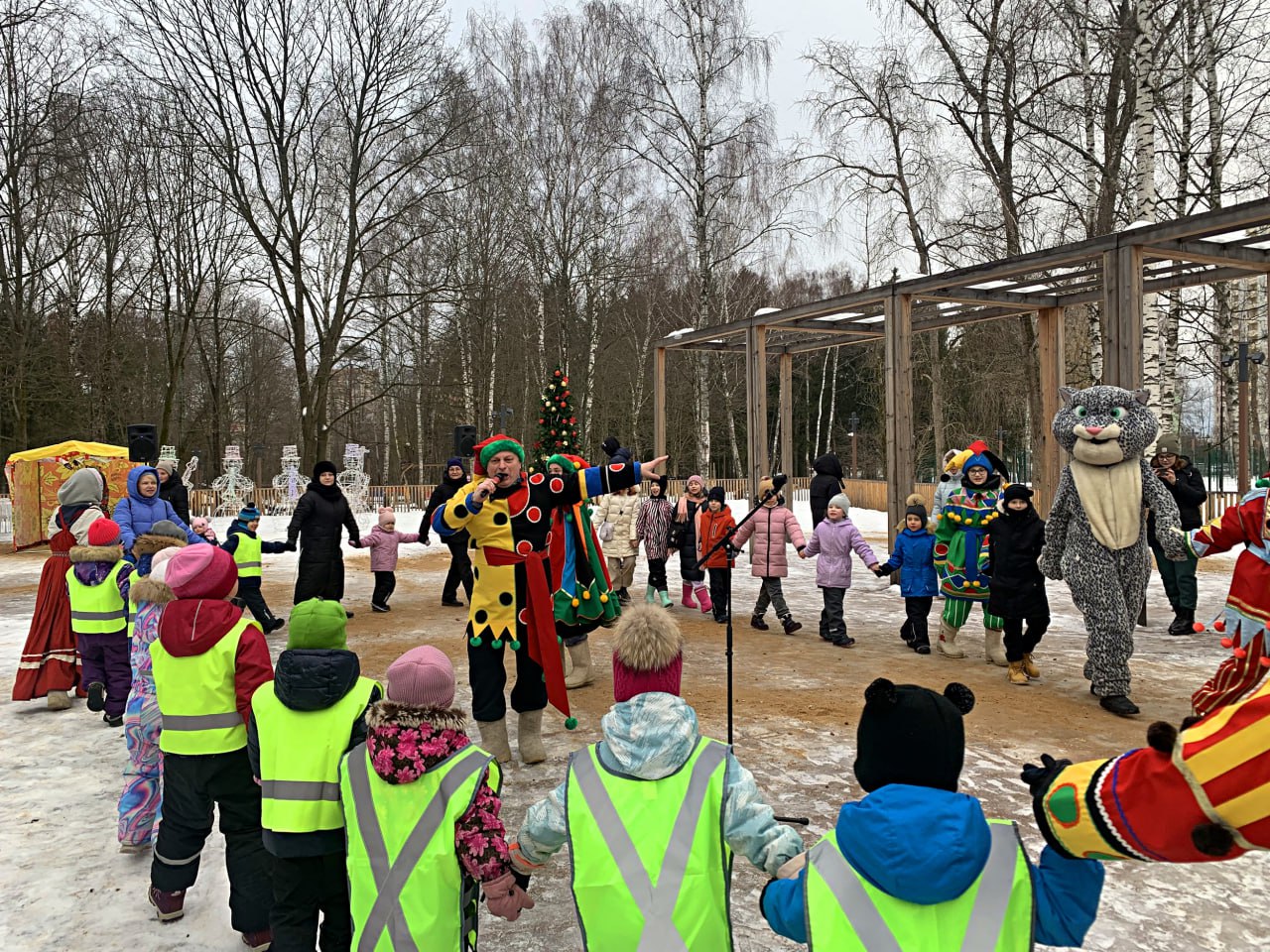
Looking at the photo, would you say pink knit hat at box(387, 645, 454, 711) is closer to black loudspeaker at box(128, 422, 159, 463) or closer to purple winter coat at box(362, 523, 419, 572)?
purple winter coat at box(362, 523, 419, 572)

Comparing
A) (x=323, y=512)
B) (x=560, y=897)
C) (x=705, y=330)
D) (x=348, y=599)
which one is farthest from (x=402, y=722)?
(x=705, y=330)

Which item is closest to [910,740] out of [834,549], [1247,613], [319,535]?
[1247,613]

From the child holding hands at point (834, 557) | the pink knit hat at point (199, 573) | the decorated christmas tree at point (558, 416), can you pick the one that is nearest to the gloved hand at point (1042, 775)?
the pink knit hat at point (199, 573)

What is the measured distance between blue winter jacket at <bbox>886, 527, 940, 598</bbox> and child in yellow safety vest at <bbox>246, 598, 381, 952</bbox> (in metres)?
6.46

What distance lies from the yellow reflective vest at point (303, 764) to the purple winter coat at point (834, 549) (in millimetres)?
6575

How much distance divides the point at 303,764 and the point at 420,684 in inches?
20.5

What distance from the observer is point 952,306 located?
14.5 metres

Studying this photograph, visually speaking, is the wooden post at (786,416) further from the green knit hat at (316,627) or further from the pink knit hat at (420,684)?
the pink knit hat at (420,684)

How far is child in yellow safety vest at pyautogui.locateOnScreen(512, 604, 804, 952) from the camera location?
6.78ft

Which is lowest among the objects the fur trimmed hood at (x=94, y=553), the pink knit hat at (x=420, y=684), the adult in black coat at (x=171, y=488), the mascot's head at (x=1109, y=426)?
the pink knit hat at (x=420, y=684)

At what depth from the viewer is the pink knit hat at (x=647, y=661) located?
241cm

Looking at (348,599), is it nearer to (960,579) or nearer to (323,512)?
(323,512)

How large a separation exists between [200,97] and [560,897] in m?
24.4

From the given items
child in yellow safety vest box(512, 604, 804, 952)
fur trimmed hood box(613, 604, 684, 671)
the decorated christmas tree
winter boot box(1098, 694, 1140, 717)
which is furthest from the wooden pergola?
child in yellow safety vest box(512, 604, 804, 952)
